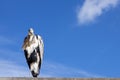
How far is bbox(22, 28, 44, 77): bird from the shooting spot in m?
22.2

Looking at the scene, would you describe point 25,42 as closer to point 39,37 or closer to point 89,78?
point 39,37

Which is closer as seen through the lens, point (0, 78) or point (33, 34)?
point (0, 78)

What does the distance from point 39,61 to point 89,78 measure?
2485mm

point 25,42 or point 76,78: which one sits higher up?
point 25,42

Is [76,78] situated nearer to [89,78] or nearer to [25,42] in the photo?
[89,78]

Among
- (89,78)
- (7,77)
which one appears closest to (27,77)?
(7,77)

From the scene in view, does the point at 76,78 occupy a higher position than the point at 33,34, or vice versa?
the point at 33,34

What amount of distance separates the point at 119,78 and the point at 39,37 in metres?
3.63

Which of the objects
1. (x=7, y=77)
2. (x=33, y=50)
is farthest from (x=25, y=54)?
(x=7, y=77)

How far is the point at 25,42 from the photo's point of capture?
22.4m

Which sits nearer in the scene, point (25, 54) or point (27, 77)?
point (27, 77)

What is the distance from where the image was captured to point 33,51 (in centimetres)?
2230

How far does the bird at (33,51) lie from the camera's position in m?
22.2

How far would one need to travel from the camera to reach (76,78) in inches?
807
